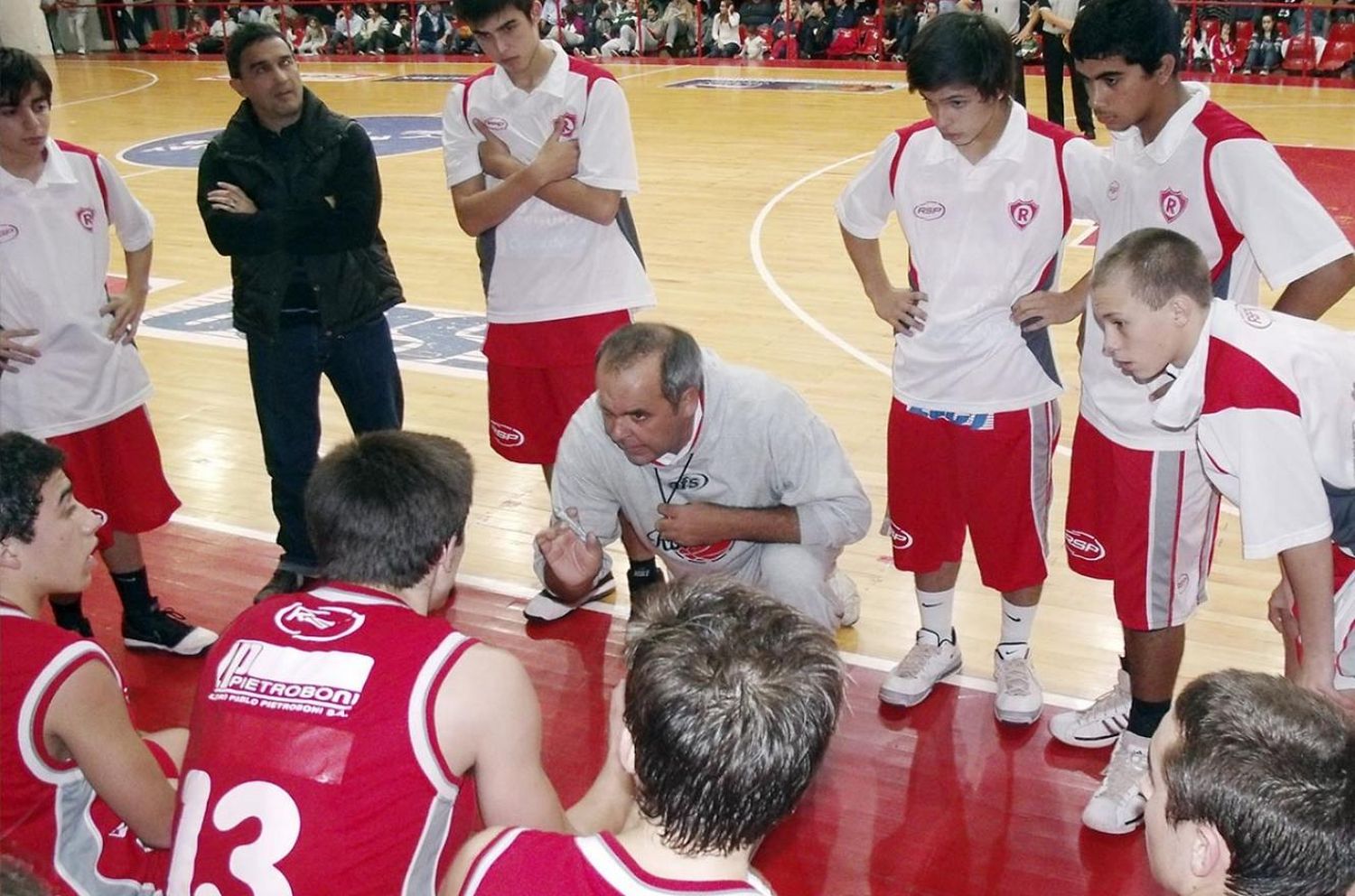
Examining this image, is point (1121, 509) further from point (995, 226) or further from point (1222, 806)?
point (1222, 806)

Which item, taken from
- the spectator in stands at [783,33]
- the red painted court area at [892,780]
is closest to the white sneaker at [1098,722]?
the red painted court area at [892,780]

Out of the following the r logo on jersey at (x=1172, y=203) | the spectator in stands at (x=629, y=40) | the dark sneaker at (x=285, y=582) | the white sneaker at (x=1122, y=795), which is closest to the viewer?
the r logo on jersey at (x=1172, y=203)

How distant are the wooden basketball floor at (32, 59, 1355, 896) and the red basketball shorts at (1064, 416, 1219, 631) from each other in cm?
62

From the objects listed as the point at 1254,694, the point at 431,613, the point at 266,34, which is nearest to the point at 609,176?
the point at 266,34

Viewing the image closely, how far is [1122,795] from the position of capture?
10.9 feet

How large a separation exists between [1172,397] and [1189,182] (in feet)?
2.27

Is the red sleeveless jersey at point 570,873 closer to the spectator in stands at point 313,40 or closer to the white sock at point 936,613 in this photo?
the white sock at point 936,613

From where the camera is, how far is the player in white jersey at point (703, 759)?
154 cm

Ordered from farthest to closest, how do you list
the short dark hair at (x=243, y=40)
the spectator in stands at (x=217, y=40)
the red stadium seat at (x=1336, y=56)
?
1. the spectator in stands at (x=217, y=40)
2. the red stadium seat at (x=1336, y=56)
3. the short dark hair at (x=243, y=40)

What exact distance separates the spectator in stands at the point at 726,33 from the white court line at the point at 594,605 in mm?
17631

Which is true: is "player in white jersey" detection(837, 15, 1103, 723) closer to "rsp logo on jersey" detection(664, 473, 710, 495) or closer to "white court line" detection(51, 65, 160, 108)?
"rsp logo on jersey" detection(664, 473, 710, 495)

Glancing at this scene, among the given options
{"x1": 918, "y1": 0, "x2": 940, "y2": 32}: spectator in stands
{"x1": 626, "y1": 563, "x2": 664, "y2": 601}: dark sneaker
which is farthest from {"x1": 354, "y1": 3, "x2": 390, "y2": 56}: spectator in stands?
{"x1": 626, "y1": 563, "x2": 664, "y2": 601}: dark sneaker

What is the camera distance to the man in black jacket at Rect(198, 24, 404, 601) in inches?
161

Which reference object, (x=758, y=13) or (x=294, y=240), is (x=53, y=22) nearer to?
(x=758, y=13)
